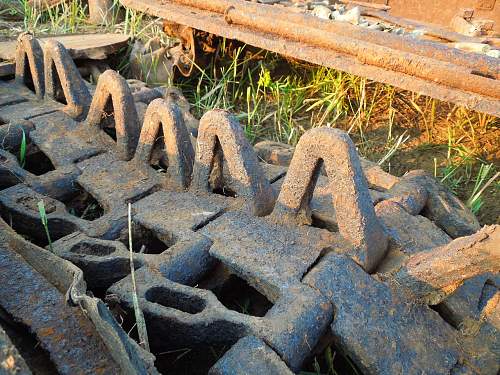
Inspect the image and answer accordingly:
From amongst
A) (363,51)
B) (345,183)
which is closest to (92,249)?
(345,183)

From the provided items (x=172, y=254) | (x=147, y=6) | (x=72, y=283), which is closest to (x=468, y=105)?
(x=172, y=254)

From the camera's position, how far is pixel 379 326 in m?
1.63

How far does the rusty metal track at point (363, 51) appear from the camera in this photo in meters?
2.33

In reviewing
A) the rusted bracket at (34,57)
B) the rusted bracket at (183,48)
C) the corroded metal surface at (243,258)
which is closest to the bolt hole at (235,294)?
the corroded metal surface at (243,258)

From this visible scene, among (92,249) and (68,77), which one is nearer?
(92,249)

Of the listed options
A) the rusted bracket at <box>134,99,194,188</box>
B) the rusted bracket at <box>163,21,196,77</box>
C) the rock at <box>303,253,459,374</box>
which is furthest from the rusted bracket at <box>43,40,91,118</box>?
the rock at <box>303,253,459,374</box>

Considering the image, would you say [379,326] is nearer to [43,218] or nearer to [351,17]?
[43,218]

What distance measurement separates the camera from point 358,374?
1817 mm

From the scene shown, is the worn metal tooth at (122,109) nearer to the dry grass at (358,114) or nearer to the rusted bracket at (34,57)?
the rusted bracket at (34,57)

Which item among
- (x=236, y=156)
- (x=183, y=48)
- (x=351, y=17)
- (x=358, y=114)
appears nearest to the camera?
(x=236, y=156)

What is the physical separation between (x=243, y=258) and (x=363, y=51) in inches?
53.1

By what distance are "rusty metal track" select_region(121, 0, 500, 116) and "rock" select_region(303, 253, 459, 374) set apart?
104 cm

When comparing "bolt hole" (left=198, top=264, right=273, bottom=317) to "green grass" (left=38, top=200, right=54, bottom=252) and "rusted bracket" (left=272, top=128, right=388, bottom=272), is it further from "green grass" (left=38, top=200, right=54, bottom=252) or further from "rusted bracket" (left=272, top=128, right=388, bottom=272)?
"green grass" (left=38, top=200, right=54, bottom=252)

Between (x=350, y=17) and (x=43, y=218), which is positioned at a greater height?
(x=350, y=17)
